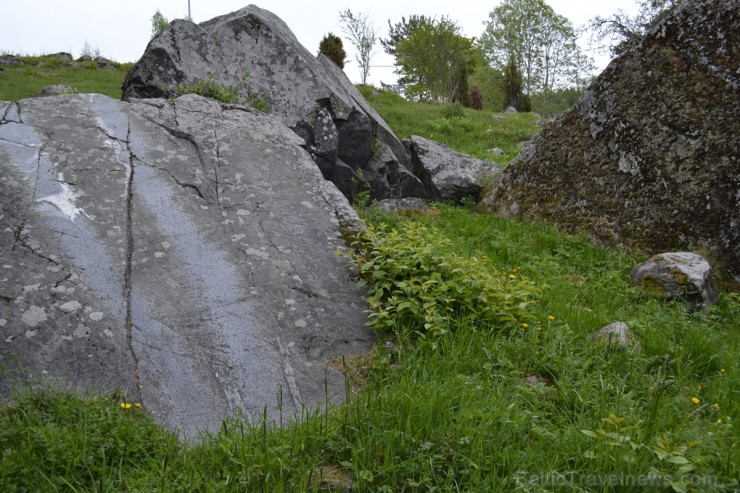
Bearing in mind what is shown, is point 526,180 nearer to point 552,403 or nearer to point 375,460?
point 552,403

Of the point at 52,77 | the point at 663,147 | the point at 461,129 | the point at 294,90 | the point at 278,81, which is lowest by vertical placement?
the point at 663,147

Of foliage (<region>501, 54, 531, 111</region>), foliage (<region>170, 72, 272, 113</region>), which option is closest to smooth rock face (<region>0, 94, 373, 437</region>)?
foliage (<region>170, 72, 272, 113</region>)

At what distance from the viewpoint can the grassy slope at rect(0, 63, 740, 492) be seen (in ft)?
7.91

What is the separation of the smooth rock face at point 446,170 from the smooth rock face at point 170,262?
407 cm

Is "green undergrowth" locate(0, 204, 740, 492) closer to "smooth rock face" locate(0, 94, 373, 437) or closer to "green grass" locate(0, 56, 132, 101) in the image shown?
"smooth rock face" locate(0, 94, 373, 437)

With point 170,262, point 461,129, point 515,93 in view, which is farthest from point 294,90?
point 515,93

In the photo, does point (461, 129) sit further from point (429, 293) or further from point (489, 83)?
point (489, 83)

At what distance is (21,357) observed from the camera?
309 cm

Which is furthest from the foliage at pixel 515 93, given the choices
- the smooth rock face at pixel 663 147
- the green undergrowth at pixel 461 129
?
the smooth rock face at pixel 663 147

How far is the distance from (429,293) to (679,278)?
9.27 ft

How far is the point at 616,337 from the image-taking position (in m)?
3.92

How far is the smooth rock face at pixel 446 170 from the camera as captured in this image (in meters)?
9.18

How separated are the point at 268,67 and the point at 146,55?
1811 millimetres

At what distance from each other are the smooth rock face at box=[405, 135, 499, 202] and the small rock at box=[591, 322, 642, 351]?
515cm
